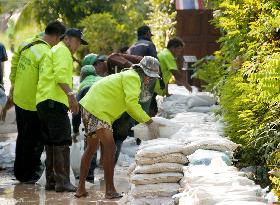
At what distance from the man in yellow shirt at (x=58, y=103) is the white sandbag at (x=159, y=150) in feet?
4.38

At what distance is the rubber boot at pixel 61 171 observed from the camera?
29.0 feet

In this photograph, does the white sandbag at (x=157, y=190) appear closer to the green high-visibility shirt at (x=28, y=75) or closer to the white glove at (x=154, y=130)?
the white glove at (x=154, y=130)

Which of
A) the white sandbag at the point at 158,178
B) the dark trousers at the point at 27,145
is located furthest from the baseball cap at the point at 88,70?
the white sandbag at the point at 158,178

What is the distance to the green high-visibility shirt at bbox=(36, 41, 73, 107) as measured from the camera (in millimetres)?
8617

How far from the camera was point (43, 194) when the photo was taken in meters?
8.74

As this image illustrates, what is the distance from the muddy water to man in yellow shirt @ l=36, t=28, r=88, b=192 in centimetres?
22

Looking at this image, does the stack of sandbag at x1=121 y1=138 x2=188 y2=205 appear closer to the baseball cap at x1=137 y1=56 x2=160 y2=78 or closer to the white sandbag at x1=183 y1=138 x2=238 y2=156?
the white sandbag at x1=183 y1=138 x2=238 y2=156

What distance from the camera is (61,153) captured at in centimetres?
889

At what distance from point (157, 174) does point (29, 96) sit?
2.50 m

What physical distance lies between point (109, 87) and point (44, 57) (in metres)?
1.23

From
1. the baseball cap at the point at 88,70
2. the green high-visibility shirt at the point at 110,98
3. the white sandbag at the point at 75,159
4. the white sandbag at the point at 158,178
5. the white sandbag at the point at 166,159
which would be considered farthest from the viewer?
the baseball cap at the point at 88,70

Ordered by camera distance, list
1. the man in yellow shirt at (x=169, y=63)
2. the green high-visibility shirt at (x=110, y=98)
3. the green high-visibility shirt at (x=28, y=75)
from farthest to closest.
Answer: the man in yellow shirt at (x=169, y=63) → the green high-visibility shirt at (x=28, y=75) → the green high-visibility shirt at (x=110, y=98)

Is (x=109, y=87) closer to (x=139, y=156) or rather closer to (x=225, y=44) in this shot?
(x=139, y=156)

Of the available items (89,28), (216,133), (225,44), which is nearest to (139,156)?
(216,133)
